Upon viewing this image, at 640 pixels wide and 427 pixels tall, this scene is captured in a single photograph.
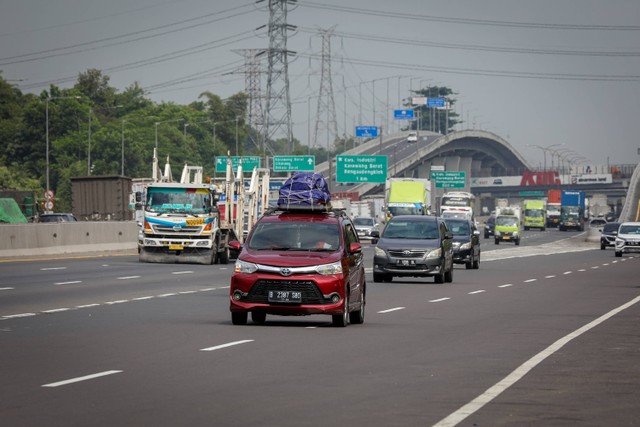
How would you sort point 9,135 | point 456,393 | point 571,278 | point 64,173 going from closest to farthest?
point 456,393, point 571,278, point 64,173, point 9,135

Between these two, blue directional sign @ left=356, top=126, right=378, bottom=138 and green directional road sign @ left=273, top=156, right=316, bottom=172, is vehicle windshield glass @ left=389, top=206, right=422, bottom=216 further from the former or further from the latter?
blue directional sign @ left=356, top=126, right=378, bottom=138

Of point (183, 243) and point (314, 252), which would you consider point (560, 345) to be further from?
point (183, 243)

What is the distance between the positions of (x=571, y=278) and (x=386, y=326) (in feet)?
70.9

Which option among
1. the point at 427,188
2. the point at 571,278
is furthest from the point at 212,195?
the point at 427,188

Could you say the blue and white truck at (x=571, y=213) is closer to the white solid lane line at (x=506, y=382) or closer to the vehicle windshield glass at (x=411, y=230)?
the vehicle windshield glass at (x=411, y=230)

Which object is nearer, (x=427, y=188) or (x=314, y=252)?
(x=314, y=252)

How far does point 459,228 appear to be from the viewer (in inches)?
1927

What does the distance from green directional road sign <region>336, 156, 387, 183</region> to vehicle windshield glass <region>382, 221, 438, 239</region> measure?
290 ft

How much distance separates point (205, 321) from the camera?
2152cm

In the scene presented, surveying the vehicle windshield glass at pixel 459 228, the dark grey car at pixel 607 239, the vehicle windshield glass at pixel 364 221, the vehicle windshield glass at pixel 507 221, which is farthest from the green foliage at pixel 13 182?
the vehicle windshield glass at pixel 459 228

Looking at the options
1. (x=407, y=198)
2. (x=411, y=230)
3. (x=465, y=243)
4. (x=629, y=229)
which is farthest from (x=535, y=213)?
(x=411, y=230)

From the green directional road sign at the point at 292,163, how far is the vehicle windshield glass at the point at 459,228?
259 ft

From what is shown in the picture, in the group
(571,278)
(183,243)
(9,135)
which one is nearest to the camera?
(571,278)

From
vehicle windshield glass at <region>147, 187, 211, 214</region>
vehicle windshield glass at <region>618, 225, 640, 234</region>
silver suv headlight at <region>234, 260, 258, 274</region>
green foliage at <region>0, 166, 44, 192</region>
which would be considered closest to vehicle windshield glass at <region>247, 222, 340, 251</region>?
silver suv headlight at <region>234, 260, 258, 274</region>
